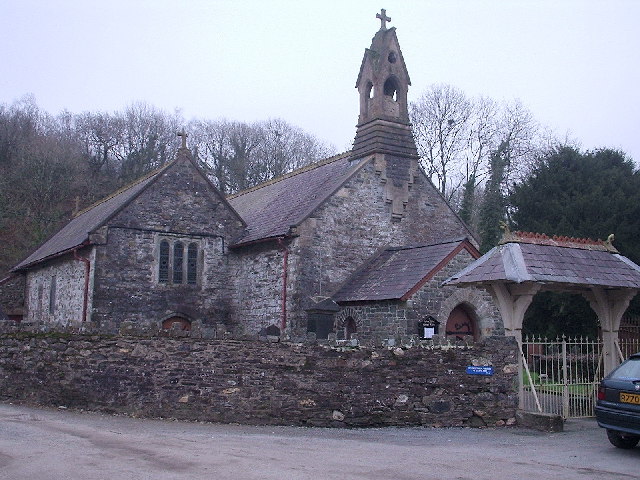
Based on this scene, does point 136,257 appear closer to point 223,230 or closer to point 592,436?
point 223,230

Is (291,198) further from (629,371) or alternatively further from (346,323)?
(629,371)

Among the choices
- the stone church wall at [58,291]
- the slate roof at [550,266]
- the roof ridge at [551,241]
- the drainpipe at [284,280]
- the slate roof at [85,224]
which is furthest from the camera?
the stone church wall at [58,291]

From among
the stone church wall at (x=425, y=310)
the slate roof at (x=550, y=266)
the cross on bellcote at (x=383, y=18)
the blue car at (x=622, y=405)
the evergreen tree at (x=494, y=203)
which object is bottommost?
the blue car at (x=622, y=405)

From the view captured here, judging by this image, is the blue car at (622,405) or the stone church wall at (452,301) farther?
the stone church wall at (452,301)

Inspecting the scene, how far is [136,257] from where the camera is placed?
877 inches

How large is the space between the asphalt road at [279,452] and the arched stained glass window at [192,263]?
1042 centimetres

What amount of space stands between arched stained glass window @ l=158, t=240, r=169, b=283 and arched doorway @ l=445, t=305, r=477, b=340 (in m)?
9.30

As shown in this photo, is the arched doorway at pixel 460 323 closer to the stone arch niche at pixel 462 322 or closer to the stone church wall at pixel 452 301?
the stone arch niche at pixel 462 322

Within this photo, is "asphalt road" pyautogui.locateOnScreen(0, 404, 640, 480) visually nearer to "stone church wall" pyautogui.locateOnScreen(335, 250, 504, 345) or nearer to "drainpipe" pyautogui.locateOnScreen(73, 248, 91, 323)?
"stone church wall" pyautogui.locateOnScreen(335, 250, 504, 345)

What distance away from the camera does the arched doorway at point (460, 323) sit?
20453mm

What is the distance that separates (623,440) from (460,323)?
374 inches

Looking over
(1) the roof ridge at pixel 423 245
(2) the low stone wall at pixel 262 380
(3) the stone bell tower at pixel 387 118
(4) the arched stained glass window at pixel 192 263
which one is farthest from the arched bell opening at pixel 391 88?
(2) the low stone wall at pixel 262 380

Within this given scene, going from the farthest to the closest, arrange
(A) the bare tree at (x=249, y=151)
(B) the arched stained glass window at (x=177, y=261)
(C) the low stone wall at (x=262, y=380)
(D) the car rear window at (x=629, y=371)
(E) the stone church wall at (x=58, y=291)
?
(A) the bare tree at (x=249, y=151)
(B) the arched stained glass window at (x=177, y=261)
(E) the stone church wall at (x=58, y=291)
(C) the low stone wall at (x=262, y=380)
(D) the car rear window at (x=629, y=371)

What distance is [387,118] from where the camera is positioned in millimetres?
24281
